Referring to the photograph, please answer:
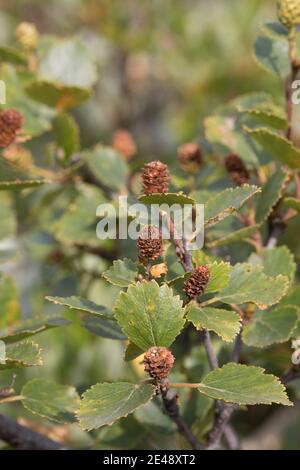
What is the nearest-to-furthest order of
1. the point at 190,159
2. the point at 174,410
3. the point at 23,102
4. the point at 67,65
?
the point at 174,410 → the point at 190,159 → the point at 23,102 → the point at 67,65

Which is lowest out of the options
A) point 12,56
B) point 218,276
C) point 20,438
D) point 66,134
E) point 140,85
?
point 20,438

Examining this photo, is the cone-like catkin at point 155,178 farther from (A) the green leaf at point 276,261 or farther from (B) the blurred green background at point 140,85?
(B) the blurred green background at point 140,85

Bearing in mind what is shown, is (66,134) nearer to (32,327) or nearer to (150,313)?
(32,327)

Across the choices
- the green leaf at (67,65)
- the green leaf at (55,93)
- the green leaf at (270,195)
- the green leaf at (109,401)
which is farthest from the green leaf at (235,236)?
the green leaf at (67,65)

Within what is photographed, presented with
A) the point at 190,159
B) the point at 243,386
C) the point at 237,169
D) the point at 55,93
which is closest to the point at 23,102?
the point at 55,93

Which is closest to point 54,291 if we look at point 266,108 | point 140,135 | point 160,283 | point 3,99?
point 3,99

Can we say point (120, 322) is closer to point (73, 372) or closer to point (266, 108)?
point (266, 108)
